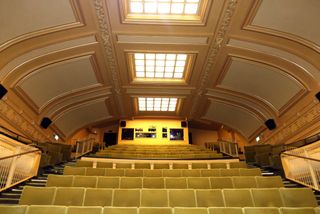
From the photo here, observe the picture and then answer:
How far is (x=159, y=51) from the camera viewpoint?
622cm

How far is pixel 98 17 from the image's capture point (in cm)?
504

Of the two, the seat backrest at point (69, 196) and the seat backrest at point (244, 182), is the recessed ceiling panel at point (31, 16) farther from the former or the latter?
the seat backrest at point (244, 182)

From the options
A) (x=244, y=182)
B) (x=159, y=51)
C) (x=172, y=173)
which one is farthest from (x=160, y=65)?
(x=244, y=182)

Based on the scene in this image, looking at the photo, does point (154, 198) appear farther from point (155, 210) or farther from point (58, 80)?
point (58, 80)

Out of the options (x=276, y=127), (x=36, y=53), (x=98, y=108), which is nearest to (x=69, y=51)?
(x=36, y=53)

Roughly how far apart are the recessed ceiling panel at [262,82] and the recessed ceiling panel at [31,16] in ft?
14.2

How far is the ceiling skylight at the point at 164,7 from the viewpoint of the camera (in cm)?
516

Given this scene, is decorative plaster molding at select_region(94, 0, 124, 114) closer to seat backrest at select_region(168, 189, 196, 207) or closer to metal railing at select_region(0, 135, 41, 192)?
metal railing at select_region(0, 135, 41, 192)

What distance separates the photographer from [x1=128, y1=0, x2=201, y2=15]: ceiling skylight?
5.16m

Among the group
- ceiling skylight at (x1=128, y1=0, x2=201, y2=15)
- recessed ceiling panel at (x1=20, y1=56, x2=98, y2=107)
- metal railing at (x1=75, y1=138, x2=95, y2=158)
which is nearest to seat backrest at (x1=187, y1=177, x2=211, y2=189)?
ceiling skylight at (x1=128, y1=0, x2=201, y2=15)

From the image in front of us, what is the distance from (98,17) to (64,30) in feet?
2.69

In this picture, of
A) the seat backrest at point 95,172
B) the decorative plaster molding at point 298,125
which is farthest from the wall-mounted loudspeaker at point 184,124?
the seat backrest at point 95,172

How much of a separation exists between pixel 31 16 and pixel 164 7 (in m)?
2.75

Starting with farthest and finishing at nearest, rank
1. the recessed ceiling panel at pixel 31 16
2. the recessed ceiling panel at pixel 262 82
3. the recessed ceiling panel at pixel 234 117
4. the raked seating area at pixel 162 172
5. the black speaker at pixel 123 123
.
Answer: the black speaker at pixel 123 123 → the recessed ceiling panel at pixel 234 117 → the recessed ceiling panel at pixel 262 82 → the recessed ceiling panel at pixel 31 16 → the raked seating area at pixel 162 172
